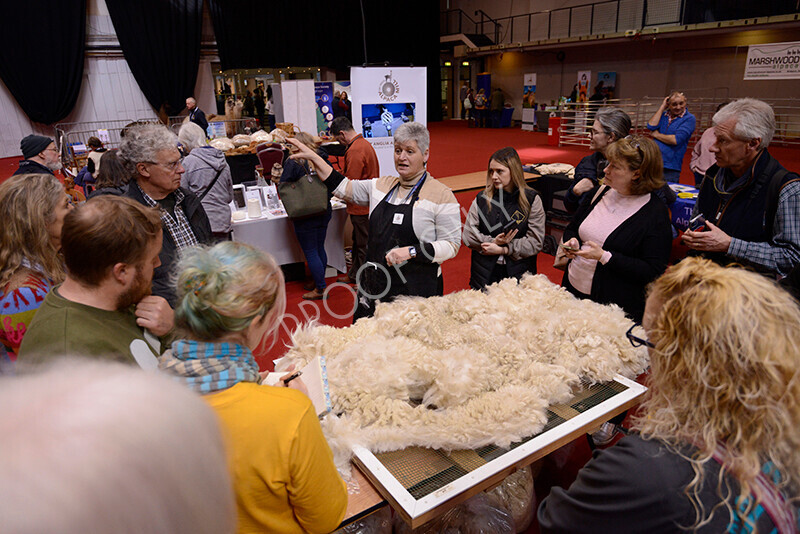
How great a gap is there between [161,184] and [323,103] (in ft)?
30.2

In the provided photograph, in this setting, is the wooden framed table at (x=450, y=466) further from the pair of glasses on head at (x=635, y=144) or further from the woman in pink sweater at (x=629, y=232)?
the pair of glasses on head at (x=635, y=144)

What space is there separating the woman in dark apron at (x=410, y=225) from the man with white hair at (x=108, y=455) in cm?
201

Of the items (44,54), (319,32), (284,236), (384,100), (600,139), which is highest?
(319,32)

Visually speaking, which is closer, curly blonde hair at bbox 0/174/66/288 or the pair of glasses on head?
curly blonde hair at bbox 0/174/66/288

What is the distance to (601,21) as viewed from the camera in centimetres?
1589

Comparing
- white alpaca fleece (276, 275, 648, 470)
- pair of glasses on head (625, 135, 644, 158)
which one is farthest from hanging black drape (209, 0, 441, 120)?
white alpaca fleece (276, 275, 648, 470)

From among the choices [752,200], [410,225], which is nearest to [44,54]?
[410,225]

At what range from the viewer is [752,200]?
232 centimetres

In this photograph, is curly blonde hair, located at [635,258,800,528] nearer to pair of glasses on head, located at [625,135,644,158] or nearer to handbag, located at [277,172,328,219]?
pair of glasses on head, located at [625,135,644,158]

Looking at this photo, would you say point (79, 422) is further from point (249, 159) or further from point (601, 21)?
point (601, 21)

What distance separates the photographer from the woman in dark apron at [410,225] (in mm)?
2543

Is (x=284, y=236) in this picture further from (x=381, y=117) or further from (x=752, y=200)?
(x=752, y=200)

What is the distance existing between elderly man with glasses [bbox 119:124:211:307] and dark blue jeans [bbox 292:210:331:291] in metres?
2.17

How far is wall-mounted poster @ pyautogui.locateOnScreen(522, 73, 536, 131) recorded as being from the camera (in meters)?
18.4
